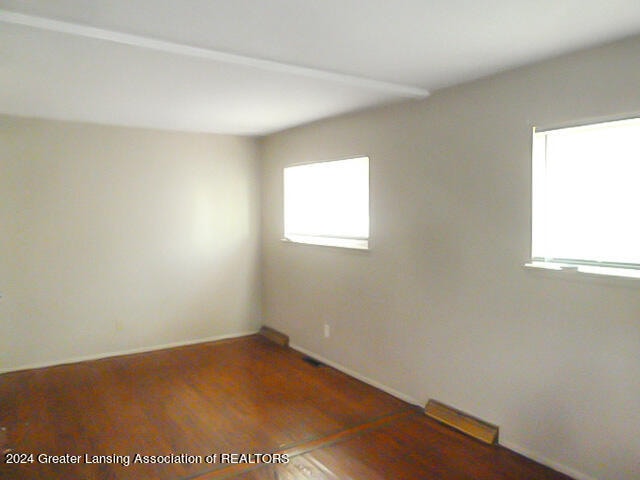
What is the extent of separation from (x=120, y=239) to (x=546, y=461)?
160 inches

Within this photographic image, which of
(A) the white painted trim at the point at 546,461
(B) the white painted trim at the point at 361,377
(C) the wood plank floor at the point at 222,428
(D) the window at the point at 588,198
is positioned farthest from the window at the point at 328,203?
(A) the white painted trim at the point at 546,461

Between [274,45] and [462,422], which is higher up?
[274,45]

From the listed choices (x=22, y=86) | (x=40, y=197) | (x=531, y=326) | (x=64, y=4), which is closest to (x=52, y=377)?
(x=40, y=197)

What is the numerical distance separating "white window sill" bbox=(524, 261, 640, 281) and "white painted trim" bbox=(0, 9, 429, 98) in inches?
56.0

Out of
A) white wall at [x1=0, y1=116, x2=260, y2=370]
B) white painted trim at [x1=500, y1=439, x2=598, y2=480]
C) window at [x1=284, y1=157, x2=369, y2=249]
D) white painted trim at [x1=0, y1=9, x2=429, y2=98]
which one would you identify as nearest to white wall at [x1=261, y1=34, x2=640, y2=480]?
white painted trim at [x1=500, y1=439, x2=598, y2=480]

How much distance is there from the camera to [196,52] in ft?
7.61

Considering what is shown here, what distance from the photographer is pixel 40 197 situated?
4.21 metres

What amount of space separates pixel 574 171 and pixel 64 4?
258 centimetres

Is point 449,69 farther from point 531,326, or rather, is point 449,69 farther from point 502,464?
point 502,464

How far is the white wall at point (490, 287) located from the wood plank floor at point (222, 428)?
28 centimetres

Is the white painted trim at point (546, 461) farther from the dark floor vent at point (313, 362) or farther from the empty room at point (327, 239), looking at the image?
the dark floor vent at point (313, 362)

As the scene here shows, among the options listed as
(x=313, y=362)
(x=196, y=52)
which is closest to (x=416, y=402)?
(x=313, y=362)

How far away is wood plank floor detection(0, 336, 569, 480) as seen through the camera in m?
2.59

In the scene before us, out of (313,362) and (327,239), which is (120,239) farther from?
(313,362)
